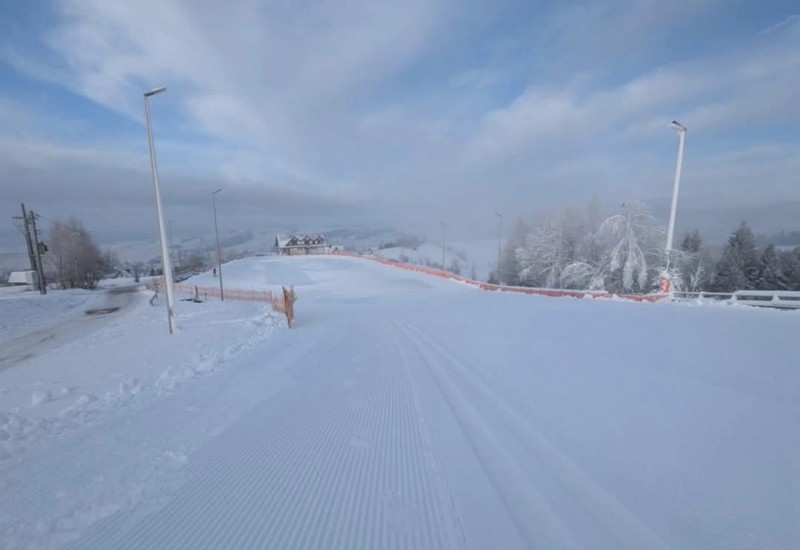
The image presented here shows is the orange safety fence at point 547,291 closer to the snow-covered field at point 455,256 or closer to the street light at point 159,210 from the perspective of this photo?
the street light at point 159,210

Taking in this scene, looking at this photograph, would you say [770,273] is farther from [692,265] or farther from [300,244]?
[300,244]

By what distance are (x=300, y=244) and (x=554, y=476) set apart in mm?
108752

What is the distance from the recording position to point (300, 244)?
349 ft

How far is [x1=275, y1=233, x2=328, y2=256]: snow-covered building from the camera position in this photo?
4114 inches

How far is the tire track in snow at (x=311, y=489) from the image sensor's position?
2.75 m

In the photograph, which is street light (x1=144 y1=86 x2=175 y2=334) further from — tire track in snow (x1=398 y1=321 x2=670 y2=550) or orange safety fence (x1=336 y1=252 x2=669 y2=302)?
orange safety fence (x1=336 y1=252 x2=669 y2=302)

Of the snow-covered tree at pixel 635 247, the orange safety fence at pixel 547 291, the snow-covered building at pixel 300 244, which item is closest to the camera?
the orange safety fence at pixel 547 291

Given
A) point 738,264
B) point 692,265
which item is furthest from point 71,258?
point 738,264

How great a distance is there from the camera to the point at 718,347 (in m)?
6.15

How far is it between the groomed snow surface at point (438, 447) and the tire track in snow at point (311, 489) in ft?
0.07

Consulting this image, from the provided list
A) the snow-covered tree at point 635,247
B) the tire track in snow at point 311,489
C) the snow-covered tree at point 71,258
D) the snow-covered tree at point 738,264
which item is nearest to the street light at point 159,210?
the tire track in snow at point 311,489

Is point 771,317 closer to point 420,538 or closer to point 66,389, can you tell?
point 420,538

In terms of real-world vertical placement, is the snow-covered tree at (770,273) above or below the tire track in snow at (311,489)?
below

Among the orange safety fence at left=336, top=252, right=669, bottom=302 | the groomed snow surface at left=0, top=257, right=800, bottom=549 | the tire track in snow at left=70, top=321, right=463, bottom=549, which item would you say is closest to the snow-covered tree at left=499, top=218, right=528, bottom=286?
the orange safety fence at left=336, top=252, right=669, bottom=302
